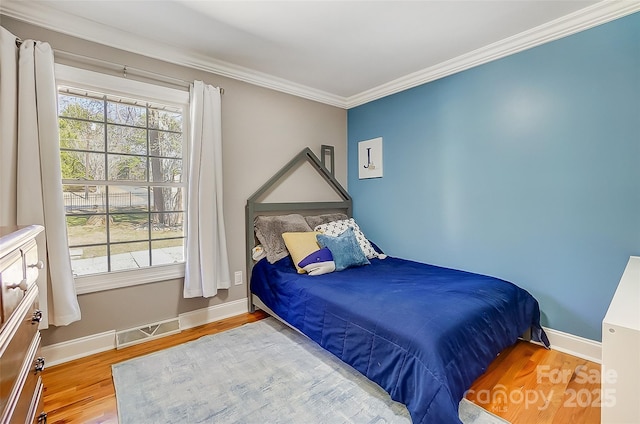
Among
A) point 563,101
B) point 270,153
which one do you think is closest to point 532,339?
point 563,101

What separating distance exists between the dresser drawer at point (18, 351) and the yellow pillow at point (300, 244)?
173 centimetres

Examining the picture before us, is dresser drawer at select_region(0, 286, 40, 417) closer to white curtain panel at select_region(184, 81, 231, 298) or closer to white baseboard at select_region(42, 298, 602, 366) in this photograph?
white baseboard at select_region(42, 298, 602, 366)

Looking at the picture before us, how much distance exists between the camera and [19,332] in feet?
3.03

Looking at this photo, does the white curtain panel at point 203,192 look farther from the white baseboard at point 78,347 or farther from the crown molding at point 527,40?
the crown molding at point 527,40

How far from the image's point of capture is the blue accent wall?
193cm

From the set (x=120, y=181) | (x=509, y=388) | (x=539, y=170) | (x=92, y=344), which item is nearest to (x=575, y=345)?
(x=509, y=388)

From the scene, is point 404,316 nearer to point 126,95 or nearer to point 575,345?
point 575,345

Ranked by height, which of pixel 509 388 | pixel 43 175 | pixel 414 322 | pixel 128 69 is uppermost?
pixel 128 69

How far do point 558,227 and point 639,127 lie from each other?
2.44 ft

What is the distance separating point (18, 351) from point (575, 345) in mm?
2986

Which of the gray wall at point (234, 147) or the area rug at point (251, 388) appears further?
the gray wall at point (234, 147)

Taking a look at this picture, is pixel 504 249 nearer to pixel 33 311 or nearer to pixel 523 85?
pixel 523 85

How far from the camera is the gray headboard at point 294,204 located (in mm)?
2918

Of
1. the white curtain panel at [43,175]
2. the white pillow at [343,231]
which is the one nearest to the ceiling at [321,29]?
the white curtain panel at [43,175]
